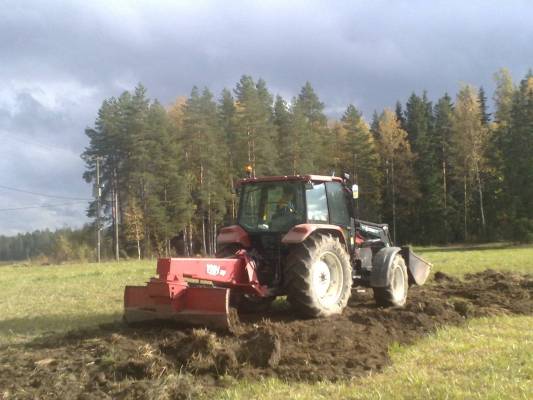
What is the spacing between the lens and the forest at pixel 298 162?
1809 inches

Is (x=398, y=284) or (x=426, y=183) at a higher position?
(x=426, y=183)

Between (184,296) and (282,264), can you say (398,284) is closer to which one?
(282,264)

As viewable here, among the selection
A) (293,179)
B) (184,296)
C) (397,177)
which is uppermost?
(397,177)

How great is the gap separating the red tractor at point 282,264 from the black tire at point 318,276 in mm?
14

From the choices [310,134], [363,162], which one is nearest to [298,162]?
[310,134]

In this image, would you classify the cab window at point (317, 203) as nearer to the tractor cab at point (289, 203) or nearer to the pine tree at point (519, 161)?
the tractor cab at point (289, 203)

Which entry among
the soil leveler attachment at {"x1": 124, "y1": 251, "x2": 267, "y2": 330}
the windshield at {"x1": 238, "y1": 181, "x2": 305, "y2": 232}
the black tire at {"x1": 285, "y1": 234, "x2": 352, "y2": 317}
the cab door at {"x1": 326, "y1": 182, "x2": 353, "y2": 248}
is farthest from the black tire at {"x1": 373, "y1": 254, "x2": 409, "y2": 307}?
the soil leveler attachment at {"x1": 124, "y1": 251, "x2": 267, "y2": 330}

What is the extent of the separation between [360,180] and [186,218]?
1710 centimetres

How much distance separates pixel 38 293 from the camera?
15.6m

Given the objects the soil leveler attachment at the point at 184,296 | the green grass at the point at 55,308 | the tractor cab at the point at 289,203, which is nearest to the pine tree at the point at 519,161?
the green grass at the point at 55,308

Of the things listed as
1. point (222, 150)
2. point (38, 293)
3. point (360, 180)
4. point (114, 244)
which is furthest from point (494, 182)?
point (38, 293)

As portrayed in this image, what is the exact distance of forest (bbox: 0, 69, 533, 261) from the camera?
45938 millimetres

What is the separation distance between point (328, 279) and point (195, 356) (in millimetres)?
3188

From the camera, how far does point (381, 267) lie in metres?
9.95
